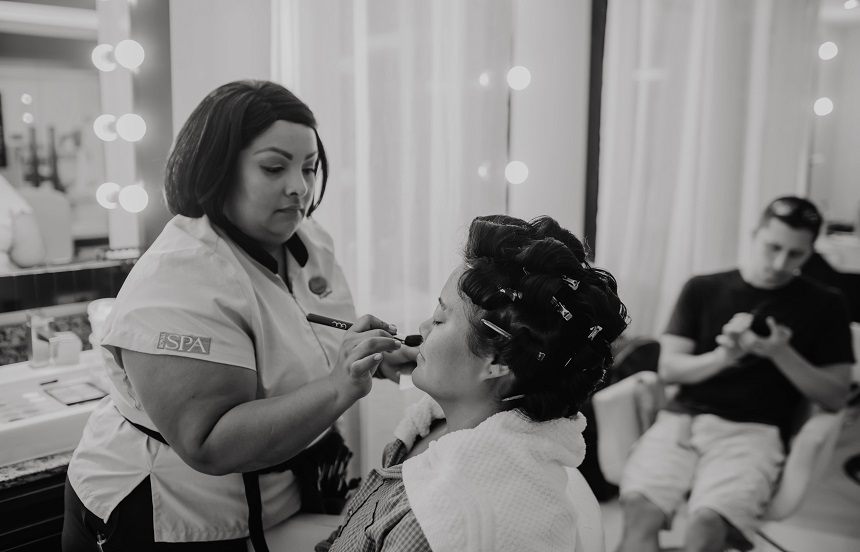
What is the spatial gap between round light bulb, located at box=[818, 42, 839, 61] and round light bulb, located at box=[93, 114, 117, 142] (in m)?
2.39

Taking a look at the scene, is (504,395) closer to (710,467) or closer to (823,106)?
(710,467)

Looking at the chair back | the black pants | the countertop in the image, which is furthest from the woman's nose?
the countertop

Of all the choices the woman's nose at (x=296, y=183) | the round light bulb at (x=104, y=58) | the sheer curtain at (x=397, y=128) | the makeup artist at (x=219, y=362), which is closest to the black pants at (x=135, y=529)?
the makeup artist at (x=219, y=362)

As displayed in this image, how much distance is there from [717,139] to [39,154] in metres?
2.34

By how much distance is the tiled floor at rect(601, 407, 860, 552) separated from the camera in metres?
2.42

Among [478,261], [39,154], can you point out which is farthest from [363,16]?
[478,261]

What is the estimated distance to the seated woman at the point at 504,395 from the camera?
0.94 m

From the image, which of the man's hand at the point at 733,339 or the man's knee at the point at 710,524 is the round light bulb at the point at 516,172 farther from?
the man's knee at the point at 710,524

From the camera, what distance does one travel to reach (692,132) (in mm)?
2758

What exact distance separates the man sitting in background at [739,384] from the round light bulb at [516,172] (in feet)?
2.38

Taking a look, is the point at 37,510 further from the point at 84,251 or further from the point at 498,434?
the point at 498,434

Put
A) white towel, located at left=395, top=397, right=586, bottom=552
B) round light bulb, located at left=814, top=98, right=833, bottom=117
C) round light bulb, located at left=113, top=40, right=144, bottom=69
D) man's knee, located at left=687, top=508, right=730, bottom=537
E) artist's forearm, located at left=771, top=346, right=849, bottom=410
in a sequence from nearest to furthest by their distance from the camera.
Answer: white towel, located at left=395, top=397, right=586, bottom=552 → round light bulb, located at left=113, top=40, right=144, bottom=69 → man's knee, located at left=687, top=508, right=730, bottom=537 → artist's forearm, located at left=771, top=346, right=849, bottom=410 → round light bulb, located at left=814, top=98, right=833, bottom=117

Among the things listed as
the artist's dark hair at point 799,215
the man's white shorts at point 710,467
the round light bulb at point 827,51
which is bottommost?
the man's white shorts at point 710,467

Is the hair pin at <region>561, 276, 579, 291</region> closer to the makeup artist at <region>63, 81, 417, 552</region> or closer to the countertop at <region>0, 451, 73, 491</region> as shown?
the makeup artist at <region>63, 81, 417, 552</region>
